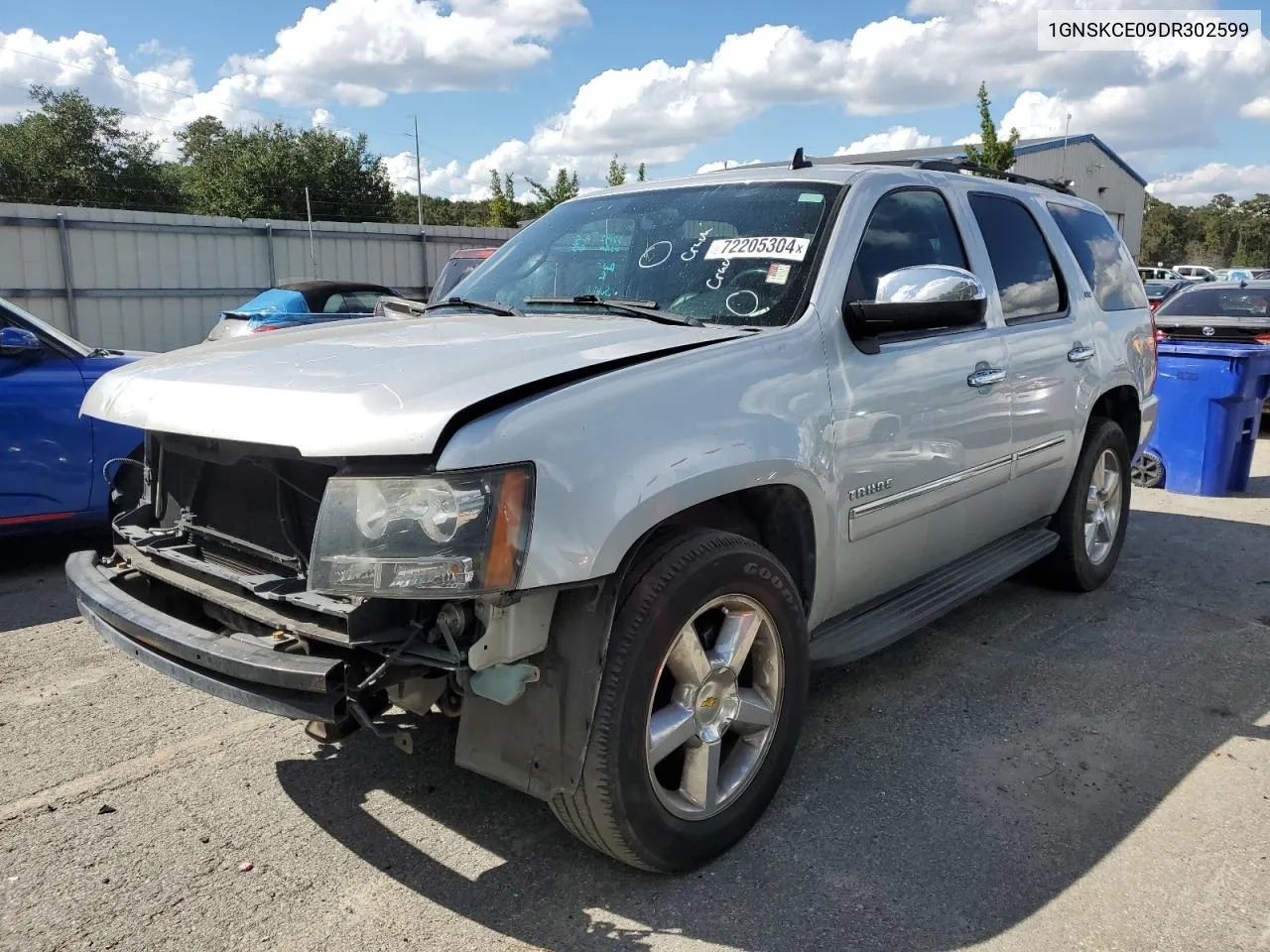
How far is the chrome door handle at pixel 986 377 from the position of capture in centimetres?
375

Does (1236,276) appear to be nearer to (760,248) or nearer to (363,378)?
(760,248)

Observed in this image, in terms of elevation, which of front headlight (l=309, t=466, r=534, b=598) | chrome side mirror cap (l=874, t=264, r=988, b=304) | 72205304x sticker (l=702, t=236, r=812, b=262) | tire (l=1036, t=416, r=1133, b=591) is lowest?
tire (l=1036, t=416, r=1133, b=591)

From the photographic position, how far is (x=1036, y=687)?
4.06 metres

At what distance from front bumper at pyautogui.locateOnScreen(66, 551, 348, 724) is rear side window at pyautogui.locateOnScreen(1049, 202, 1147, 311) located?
4188mm

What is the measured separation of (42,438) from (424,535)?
4.23 metres

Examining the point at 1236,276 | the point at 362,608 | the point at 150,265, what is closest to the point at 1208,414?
the point at 362,608

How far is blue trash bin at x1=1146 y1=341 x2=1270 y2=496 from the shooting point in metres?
7.64

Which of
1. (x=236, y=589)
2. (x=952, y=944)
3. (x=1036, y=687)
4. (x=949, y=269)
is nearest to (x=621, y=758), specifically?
(x=952, y=944)

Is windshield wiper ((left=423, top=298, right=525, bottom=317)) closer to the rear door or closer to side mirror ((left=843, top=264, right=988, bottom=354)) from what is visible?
side mirror ((left=843, top=264, right=988, bottom=354))

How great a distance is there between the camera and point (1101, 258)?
17.0 ft

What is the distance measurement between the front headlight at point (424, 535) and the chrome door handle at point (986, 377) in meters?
2.18

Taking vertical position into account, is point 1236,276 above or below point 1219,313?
above

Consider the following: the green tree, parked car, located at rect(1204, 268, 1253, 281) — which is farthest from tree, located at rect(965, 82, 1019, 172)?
the green tree

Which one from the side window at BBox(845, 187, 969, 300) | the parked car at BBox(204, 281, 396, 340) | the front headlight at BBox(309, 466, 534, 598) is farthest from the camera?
the parked car at BBox(204, 281, 396, 340)
